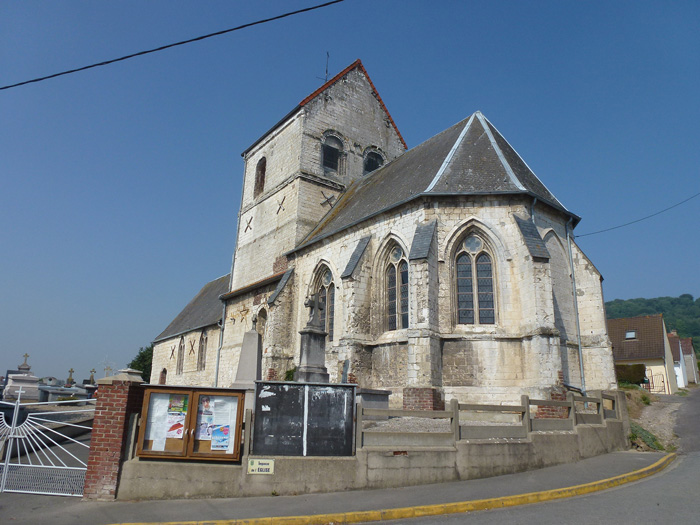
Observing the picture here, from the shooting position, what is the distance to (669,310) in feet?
413

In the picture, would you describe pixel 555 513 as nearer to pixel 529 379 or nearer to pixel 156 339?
pixel 529 379

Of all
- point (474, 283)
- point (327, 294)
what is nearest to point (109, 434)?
point (474, 283)

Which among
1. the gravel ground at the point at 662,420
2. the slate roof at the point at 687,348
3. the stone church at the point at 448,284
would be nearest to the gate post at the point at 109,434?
the stone church at the point at 448,284

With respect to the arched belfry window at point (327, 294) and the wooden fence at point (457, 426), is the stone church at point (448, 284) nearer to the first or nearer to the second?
the arched belfry window at point (327, 294)

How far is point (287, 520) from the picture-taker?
5906 millimetres

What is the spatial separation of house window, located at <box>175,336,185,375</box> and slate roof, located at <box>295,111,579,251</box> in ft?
48.9

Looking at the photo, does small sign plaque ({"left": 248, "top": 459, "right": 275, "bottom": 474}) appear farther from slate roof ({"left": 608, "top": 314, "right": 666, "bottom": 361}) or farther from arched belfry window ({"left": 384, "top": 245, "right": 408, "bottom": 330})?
slate roof ({"left": 608, "top": 314, "right": 666, "bottom": 361})

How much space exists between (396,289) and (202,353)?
54.2ft

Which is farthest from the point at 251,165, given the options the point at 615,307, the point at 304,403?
the point at 615,307

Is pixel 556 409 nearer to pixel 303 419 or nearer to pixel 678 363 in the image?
pixel 303 419

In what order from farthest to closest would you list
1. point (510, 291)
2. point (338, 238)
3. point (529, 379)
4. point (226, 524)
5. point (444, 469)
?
point (338, 238), point (510, 291), point (529, 379), point (444, 469), point (226, 524)

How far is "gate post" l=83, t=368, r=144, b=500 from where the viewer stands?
6770 millimetres

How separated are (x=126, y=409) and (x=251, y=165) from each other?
22148 millimetres

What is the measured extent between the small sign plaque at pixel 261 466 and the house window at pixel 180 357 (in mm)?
25798
